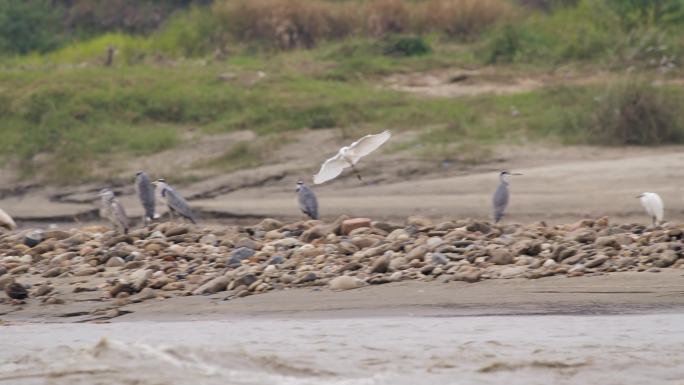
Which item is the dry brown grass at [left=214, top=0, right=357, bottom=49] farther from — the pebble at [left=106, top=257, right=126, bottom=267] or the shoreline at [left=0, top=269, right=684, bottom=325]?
the shoreline at [left=0, top=269, right=684, bottom=325]

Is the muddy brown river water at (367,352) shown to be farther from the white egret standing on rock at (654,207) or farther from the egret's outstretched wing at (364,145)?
the white egret standing on rock at (654,207)

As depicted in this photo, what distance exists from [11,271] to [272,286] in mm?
2679

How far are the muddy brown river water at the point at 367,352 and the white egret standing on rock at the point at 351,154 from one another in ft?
10.8

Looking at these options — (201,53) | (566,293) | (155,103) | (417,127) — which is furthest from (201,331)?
(201,53)

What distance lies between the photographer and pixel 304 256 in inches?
497

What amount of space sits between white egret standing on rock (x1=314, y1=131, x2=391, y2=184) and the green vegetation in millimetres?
5251

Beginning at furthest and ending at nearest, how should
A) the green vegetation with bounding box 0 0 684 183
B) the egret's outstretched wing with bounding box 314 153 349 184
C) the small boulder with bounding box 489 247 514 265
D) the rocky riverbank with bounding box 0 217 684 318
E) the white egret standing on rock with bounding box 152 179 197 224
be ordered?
the green vegetation with bounding box 0 0 684 183 → the white egret standing on rock with bounding box 152 179 197 224 → the egret's outstretched wing with bounding box 314 153 349 184 → the small boulder with bounding box 489 247 514 265 → the rocky riverbank with bounding box 0 217 684 318

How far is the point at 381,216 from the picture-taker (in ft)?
55.7

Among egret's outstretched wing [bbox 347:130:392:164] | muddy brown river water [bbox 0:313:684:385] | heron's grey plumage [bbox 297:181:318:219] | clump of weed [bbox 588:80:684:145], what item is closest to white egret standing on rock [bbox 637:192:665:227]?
egret's outstretched wing [bbox 347:130:392:164]

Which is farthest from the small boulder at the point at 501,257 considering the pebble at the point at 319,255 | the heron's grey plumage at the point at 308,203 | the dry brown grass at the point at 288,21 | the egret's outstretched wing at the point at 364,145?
the dry brown grass at the point at 288,21

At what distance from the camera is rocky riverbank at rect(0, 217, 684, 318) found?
38.4 ft

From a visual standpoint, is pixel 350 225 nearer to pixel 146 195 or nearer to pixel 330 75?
pixel 146 195

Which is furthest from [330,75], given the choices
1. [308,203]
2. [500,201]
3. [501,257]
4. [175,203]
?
[501,257]

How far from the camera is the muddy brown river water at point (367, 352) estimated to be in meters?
9.29
